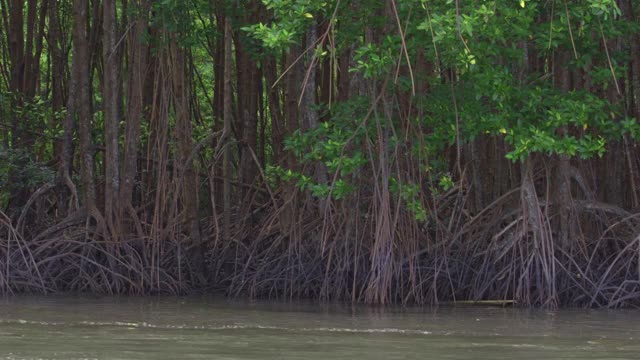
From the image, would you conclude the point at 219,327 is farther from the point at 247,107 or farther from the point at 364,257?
the point at 247,107

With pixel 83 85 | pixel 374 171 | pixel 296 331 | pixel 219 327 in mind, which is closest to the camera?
pixel 296 331

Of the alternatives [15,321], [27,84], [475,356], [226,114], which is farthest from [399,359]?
[27,84]

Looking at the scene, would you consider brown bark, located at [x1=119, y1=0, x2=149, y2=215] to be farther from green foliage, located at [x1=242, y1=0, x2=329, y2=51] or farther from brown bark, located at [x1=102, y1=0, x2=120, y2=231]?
green foliage, located at [x1=242, y1=0, x2=329, y2=51]

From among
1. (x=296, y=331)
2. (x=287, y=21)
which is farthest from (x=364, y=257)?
(x=296, y=331)

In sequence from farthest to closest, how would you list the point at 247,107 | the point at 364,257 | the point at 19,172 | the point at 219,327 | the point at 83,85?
the point at 247,107 → the point at 19,172 → the point at 83,85 → the point at 364,257 → the point at 219,327

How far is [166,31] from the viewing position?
12984 mm

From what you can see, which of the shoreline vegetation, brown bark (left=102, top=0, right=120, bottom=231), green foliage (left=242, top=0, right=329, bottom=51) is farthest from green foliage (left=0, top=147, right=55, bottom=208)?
green foliage (left=242, top=0, right=329, bottom=51)

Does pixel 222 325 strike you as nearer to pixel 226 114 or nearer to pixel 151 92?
pixel 226 114

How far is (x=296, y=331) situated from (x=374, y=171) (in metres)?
2.61

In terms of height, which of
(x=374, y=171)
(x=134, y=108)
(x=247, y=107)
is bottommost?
(x=374, y=171)

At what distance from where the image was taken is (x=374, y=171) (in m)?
10.9

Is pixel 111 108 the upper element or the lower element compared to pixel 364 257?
upper

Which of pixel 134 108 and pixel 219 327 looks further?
pixel 134 108

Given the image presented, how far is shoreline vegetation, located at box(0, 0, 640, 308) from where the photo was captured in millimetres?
10531
